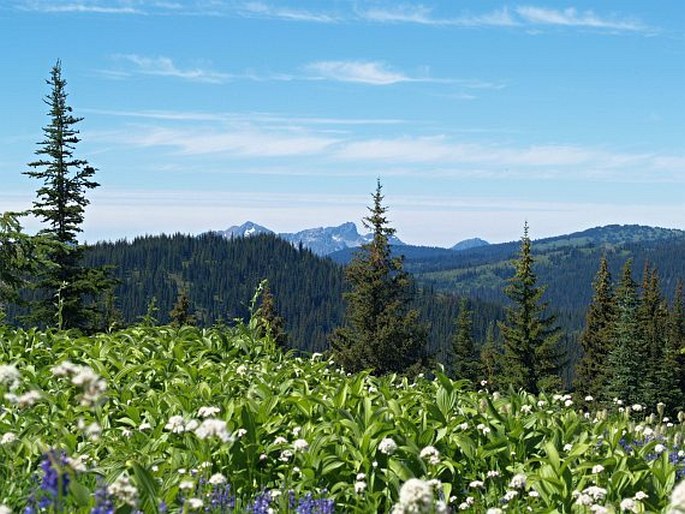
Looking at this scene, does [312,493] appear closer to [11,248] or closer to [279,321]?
[11,248]

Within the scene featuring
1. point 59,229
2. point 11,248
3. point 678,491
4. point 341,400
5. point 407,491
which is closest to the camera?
point 678,491

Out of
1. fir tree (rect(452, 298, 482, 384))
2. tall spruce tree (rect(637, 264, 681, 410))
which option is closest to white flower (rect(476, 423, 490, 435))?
tall spruce tree (rect(637, 264, 681, 410))

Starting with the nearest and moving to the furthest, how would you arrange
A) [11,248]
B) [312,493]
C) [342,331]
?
1. [312,493]
2. [11,248]
3. [342,331]

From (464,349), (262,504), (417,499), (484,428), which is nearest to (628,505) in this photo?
(484,428)

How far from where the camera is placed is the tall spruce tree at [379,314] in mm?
56875

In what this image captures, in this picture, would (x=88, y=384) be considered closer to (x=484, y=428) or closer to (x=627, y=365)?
(x=484, y=428)

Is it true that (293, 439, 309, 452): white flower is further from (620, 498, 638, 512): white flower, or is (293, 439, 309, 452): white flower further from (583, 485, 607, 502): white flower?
(620, 498, 638, 512): white flower

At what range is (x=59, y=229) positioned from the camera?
39.0 meters

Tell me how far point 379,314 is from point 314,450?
51429 millimetres

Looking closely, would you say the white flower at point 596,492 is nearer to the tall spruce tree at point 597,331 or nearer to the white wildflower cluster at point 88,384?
the white wildflower cluster at point 88,384

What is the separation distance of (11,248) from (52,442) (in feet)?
46.5

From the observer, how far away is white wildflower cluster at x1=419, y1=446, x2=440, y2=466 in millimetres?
6207

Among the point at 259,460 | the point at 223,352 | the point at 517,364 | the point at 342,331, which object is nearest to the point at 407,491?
the point at 259,460

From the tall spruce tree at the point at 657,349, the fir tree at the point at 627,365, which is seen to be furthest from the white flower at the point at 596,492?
the tall spruce tree at the point at 657,349
